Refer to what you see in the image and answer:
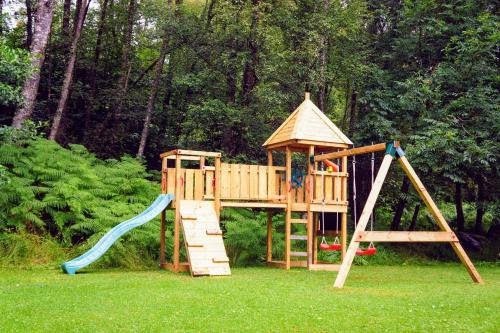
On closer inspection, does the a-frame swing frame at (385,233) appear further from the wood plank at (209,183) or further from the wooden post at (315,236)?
the wooden post at (315,236)

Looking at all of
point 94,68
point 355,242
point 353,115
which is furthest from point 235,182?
point 94,68

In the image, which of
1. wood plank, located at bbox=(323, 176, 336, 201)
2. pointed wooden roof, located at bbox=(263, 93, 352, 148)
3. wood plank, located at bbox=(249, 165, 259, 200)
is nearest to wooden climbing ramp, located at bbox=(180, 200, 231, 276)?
wood plank, located at bbox=(249, 165, 259, 200)

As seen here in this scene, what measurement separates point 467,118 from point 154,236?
435 inches

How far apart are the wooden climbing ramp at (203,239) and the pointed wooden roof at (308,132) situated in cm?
278

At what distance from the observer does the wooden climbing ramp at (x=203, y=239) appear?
11883 millimetres

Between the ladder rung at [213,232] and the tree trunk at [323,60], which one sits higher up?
the tree trunk at [323,60]

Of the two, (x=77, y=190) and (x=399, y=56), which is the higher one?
(x=399, y=56)

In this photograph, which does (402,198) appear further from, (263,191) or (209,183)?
(209,183)

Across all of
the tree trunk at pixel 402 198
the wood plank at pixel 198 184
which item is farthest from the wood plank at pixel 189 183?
the tree trunk at pixel 402 198

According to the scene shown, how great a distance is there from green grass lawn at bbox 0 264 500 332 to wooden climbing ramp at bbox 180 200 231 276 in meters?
0.59

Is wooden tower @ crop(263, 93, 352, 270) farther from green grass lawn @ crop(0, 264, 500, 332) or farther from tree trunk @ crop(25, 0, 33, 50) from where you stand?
tree trunk @ crop(25, 0, 33, 50)

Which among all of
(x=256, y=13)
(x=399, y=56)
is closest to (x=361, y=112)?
(x=399, y=56)

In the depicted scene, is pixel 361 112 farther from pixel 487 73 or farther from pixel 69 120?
pixel 69 120

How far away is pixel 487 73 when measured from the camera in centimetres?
1827
